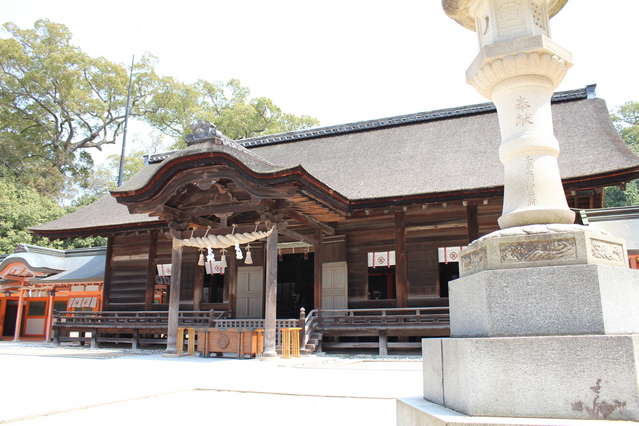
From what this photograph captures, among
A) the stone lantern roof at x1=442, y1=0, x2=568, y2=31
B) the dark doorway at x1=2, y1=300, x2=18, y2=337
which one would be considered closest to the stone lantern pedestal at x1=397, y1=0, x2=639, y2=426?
the stone lantern roof at x1=442, y1=0, x2=568, y2=31

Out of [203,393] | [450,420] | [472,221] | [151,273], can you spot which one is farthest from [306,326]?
[450,420]

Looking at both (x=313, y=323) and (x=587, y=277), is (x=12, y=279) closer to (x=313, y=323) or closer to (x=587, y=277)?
(x=313, y=323)

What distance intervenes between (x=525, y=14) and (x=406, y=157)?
36.9ft

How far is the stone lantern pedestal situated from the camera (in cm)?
294

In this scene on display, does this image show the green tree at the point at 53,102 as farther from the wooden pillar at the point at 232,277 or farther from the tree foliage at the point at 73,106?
the wooden pillar at the point at 232,277

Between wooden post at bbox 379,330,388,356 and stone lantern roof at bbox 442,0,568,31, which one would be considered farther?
wooden post at bbox 379,330,388,356

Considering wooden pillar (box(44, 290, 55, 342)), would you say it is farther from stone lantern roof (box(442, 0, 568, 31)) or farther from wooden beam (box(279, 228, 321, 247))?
stone lantern roof (box(442, 0, 568, 31))

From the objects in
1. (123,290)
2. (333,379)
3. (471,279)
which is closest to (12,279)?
(123,290)

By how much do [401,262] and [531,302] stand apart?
9807mm

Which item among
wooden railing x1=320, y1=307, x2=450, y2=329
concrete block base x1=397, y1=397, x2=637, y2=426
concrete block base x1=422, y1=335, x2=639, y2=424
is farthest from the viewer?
wooden railing x1=320, y1=307, x2=450, y2=329

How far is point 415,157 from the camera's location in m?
15.2

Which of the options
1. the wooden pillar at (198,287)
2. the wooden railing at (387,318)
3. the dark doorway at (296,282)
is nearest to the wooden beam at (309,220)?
the wooden railing at (387,318)

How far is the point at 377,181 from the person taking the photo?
14.0 meters

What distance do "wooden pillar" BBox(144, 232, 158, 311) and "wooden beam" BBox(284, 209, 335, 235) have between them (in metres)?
6.25
